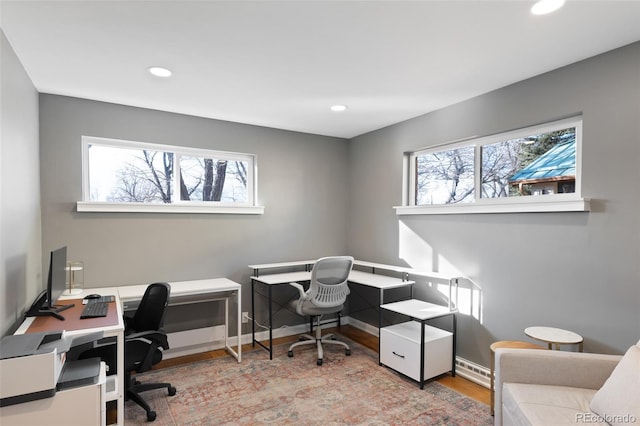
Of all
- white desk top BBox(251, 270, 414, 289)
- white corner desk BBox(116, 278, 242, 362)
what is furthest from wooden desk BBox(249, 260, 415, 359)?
white corner desk BBox(116, 278, 242, 362)

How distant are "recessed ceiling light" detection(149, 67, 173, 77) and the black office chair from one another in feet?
5.04

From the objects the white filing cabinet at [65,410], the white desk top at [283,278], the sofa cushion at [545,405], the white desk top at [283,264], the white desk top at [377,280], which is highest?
the white desk top at [283,264]

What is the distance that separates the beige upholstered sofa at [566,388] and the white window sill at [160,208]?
273 centimetres

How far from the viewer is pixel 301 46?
7.17ft

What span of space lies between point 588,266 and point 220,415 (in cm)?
268

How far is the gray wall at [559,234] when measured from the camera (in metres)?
2.18

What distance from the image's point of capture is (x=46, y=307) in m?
2.33

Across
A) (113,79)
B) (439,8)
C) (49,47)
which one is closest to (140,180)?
(113,79)

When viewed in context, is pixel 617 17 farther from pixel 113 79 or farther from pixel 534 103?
pixel 113 79

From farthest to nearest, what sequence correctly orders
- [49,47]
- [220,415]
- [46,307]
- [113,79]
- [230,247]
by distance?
[230,247] → [113,79] → [220,415] → [46,307] → [49,47]

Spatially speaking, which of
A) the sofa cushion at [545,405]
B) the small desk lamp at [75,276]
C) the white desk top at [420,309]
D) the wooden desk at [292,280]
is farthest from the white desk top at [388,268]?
the small desk lamp at [75,276]

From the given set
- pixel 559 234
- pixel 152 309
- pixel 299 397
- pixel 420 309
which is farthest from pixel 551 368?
pixel 152 309

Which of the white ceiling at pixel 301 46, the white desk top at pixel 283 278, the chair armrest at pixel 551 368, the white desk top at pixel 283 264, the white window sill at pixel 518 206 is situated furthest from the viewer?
the white desk top at pixel 283 264

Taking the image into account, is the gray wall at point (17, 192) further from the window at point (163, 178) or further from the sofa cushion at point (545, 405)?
the sofa cushion at point (545, 405)
